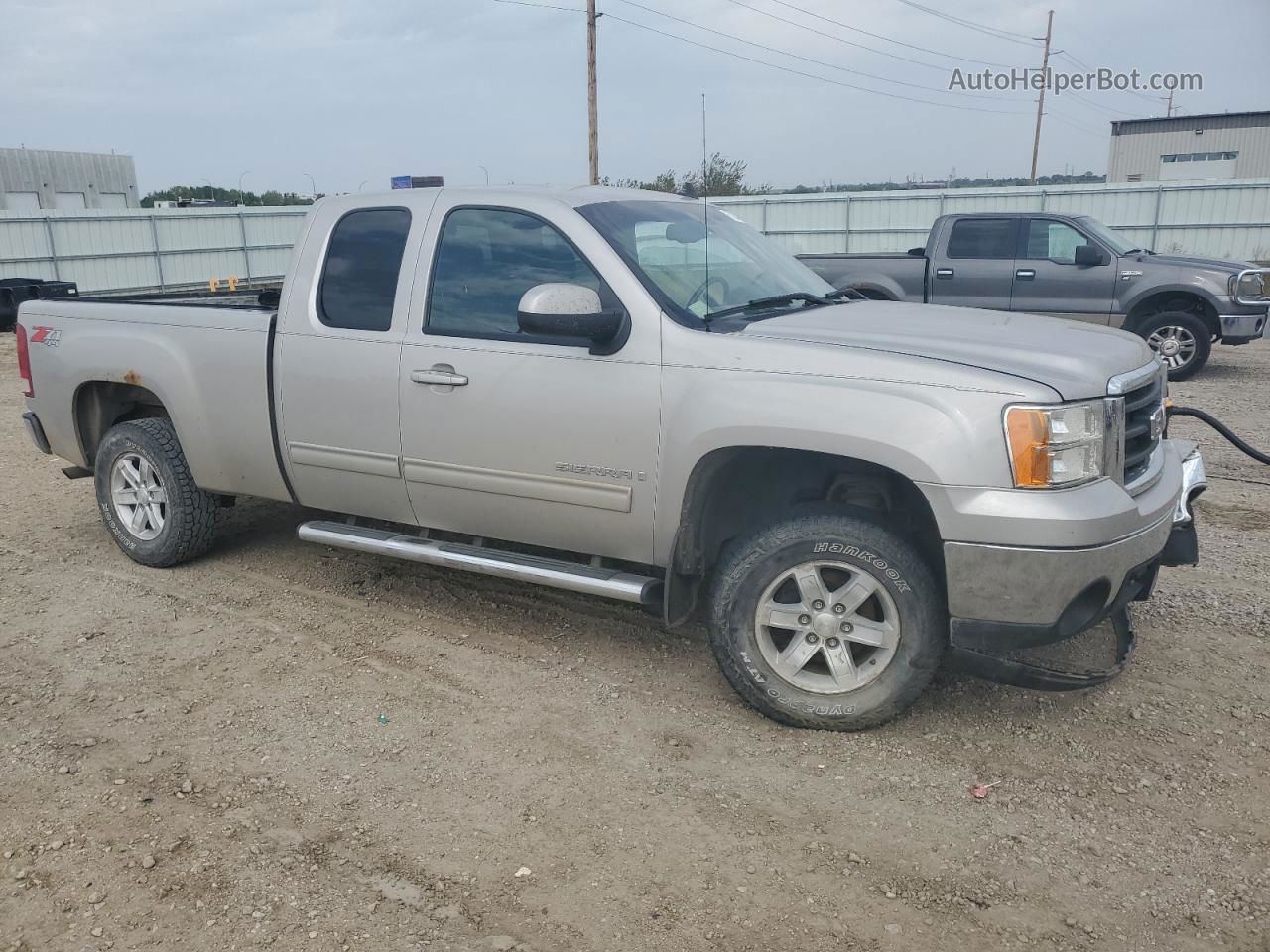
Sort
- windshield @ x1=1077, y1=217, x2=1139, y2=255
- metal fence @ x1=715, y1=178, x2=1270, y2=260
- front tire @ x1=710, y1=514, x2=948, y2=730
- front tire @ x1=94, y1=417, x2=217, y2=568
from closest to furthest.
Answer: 1. front tire @ x1=710, y1=514, x2=948, y2=730
2. front tire @ x1=94, y1=417, x2=217, y2=568
3. windshield @ x1=1077, y1=217, x2=1139, y2=255
4. metal fence @ x1=715, y1=178, x2=1270, y2=260

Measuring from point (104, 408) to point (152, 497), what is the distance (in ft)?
1.99

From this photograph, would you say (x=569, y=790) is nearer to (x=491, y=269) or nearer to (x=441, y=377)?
(x=441, y=377)

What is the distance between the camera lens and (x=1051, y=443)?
10.5ft

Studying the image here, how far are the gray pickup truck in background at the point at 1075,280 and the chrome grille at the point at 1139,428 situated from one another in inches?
290

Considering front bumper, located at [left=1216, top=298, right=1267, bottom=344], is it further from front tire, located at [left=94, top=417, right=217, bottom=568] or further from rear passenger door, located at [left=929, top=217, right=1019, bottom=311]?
front tire, located at [left=94, top=417, right=217, bottom=568]

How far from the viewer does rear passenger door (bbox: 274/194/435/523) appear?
441 cm

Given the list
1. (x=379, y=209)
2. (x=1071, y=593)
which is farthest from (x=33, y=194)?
(x=1071, y=593)

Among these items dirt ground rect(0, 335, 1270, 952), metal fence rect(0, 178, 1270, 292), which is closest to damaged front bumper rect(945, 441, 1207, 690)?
dirt ground rect(0, 335, 1270, 952)

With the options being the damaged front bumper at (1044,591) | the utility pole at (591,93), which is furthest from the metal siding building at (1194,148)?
the damaged front bumper at (1044,591)

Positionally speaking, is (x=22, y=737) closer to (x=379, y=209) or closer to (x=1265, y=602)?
(x=379, y=209)

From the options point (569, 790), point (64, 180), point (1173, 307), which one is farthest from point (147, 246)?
point (64, 180)

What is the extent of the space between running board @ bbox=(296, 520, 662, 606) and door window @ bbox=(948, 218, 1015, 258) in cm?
937

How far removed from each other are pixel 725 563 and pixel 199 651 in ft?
7.83

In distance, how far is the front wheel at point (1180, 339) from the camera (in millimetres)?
11148
